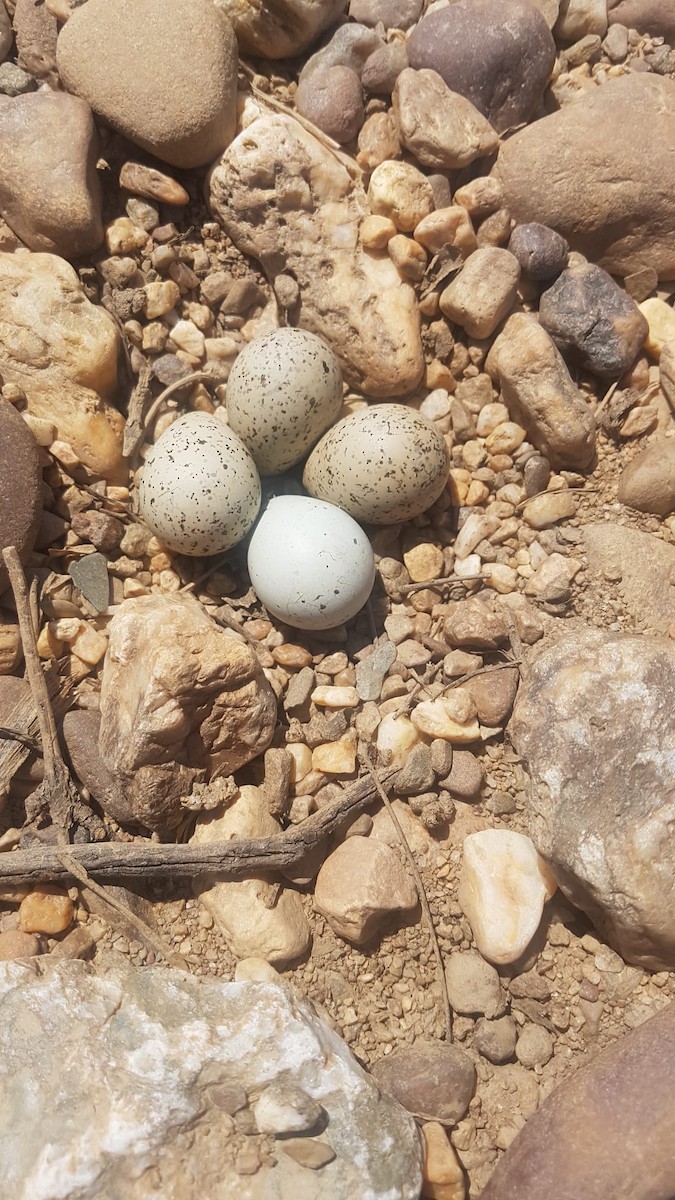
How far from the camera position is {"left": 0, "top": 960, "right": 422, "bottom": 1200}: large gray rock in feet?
4.94

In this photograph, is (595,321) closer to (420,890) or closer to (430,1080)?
(420,890)

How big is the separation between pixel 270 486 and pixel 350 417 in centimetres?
39

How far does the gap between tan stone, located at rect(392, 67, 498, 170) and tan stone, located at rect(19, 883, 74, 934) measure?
8.76 feet

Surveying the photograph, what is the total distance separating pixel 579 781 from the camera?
1978mm

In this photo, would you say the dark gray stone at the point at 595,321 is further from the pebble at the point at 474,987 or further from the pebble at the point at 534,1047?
the pebble at the point at 534,1047

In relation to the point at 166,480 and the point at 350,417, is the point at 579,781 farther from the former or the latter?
the point at 166,480

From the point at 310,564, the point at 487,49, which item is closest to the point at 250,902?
the point at 310,564

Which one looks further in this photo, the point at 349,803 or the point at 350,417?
the point at 350,417

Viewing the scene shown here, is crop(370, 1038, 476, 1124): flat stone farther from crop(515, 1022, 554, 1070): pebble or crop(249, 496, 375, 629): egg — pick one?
crop(249, 496, 375, 629): egg

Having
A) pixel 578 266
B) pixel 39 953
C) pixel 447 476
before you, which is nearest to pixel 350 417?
pixel 447 476

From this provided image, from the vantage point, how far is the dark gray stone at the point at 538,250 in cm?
248

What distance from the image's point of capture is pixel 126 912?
78.4 inches

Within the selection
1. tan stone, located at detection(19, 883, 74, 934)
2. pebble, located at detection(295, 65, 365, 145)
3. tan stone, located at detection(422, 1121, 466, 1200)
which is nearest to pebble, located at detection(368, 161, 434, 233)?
pebble, located at detection(295, 65, 365, 145)

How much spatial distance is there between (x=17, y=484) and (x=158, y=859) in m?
1.16
